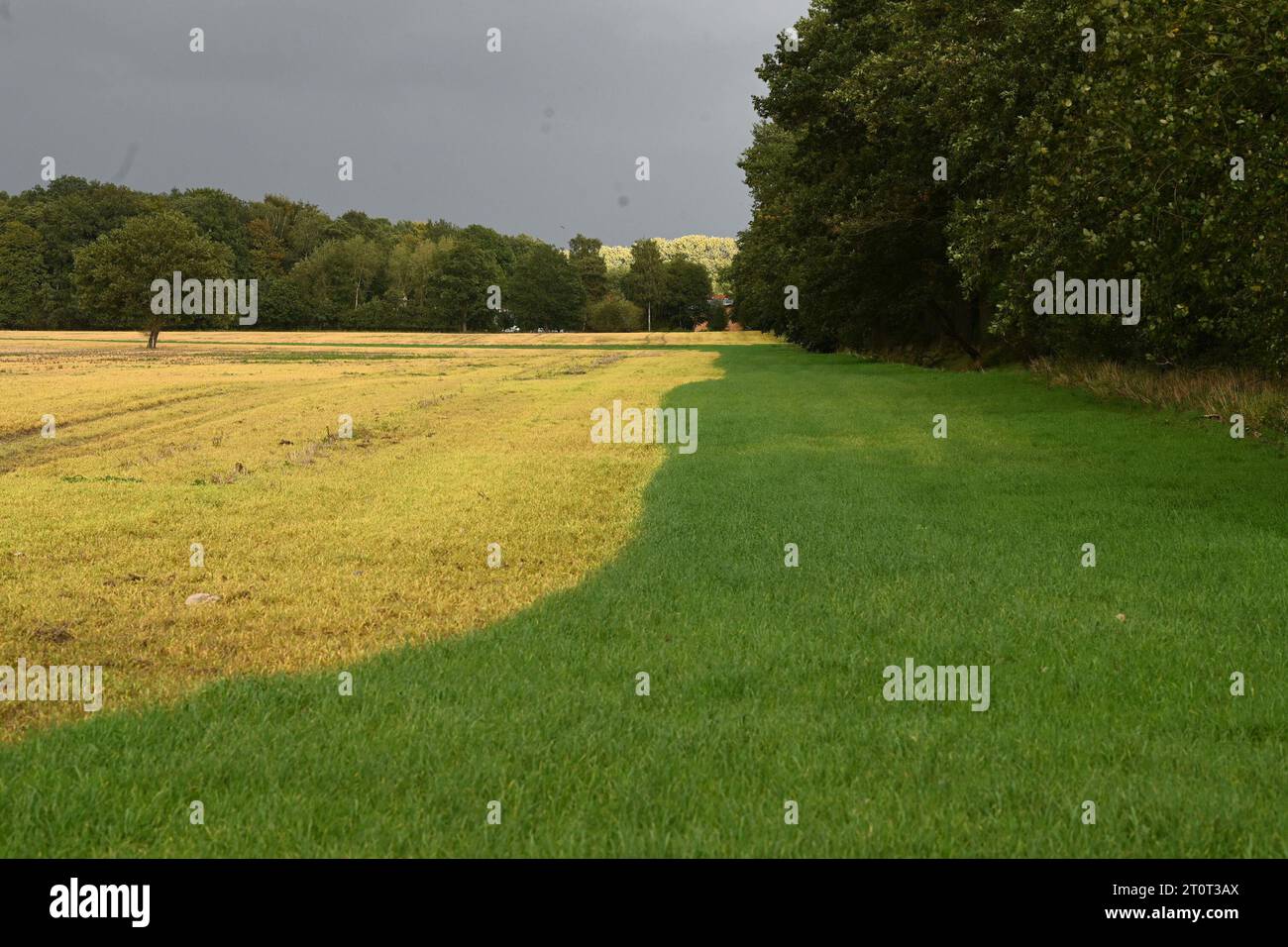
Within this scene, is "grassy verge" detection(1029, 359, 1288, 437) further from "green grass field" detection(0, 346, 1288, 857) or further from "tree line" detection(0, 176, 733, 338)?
"tree line" detection(0, 176, 733, 338)

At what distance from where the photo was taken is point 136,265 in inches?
3479

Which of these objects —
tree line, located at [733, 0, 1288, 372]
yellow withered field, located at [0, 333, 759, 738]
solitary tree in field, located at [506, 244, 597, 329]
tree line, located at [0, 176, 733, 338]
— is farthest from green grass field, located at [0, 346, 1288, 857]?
solitary tree in field, located at [506, 244, 597, 329]

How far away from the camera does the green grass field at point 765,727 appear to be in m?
5.16

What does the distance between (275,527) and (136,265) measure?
85.4m

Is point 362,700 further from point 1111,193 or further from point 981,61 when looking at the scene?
point 981,61

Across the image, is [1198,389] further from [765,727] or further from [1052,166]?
[765,727]

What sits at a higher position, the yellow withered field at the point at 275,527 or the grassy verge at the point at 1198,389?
the grassy verge at the point at 1198,389

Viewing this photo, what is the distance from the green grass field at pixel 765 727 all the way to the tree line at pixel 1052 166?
5.54m

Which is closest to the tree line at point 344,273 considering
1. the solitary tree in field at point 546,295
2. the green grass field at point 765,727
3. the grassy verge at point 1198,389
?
the solitary tree in field at point 546,295

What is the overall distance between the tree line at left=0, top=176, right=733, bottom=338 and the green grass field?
125062mm

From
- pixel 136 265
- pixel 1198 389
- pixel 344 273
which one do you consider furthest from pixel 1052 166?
pixel 344 273

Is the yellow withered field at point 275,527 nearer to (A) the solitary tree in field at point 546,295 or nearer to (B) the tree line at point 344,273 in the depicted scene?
(B) the tree line at point 344,273

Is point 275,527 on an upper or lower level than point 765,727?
upper
